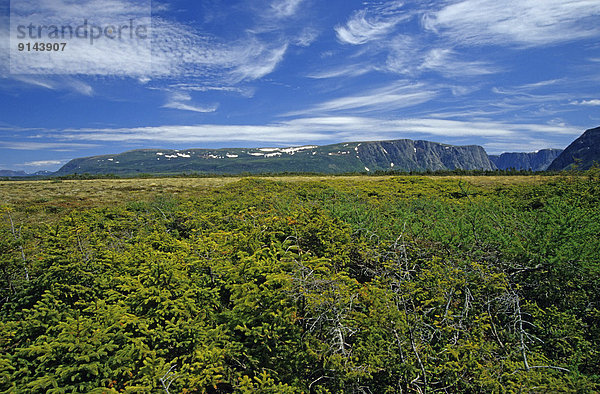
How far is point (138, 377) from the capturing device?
3344mm

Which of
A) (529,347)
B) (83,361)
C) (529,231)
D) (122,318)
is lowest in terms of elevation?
(529,347)

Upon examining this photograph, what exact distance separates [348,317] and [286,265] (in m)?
1.35

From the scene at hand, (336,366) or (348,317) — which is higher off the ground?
(348,317)

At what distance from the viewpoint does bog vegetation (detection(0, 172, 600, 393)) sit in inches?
130

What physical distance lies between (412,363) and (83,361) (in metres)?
4.01

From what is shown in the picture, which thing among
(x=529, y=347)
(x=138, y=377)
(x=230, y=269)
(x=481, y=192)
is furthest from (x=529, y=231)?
(x=481, y=192)

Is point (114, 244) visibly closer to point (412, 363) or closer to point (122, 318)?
point (122, 318)

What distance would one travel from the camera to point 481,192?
47.8 ft

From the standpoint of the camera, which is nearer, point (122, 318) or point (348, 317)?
point (122, 318)

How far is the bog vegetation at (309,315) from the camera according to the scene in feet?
10.8

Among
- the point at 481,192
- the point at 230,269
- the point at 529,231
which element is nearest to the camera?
the point at 230,269

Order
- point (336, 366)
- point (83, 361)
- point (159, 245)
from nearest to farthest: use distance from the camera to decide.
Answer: point (83, 361) < point (336, 366) < point (159, 245)

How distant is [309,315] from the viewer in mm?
4238

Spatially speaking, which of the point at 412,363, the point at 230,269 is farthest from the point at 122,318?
the point at 412,363
